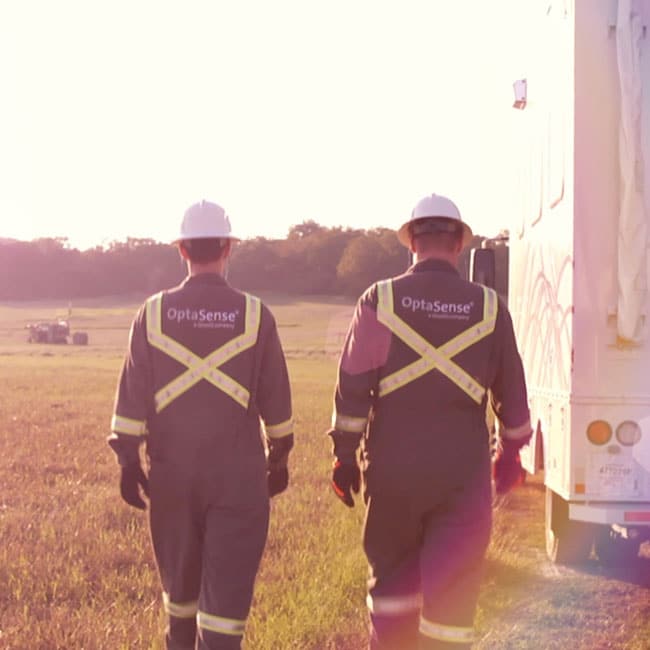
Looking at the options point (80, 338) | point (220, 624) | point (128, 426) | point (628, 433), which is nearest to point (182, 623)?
point (220, 624)

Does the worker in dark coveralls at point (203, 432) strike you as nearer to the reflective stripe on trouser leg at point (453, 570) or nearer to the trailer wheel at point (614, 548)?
the reflective stripe on trouser leg at point (453, 570)

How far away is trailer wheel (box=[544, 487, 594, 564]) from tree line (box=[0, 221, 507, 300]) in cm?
4575

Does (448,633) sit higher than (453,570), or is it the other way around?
(453,570)

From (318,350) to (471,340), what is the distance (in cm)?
4642

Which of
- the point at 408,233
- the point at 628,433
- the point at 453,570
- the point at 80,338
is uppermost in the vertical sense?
the point at 408,233

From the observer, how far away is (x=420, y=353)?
458 cm

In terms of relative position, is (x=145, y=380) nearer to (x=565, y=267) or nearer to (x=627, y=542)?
(x=565, y=267)

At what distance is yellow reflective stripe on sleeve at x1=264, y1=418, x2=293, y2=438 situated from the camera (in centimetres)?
467

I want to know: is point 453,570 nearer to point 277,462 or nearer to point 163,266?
point 277,462

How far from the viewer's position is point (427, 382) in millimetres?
4555

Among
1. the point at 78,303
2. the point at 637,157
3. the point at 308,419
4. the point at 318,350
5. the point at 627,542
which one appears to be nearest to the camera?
the point at 637,157

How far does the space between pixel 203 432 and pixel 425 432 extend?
0.93 m

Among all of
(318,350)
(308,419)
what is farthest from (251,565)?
(318,350)

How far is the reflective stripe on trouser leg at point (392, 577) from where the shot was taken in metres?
4.64
